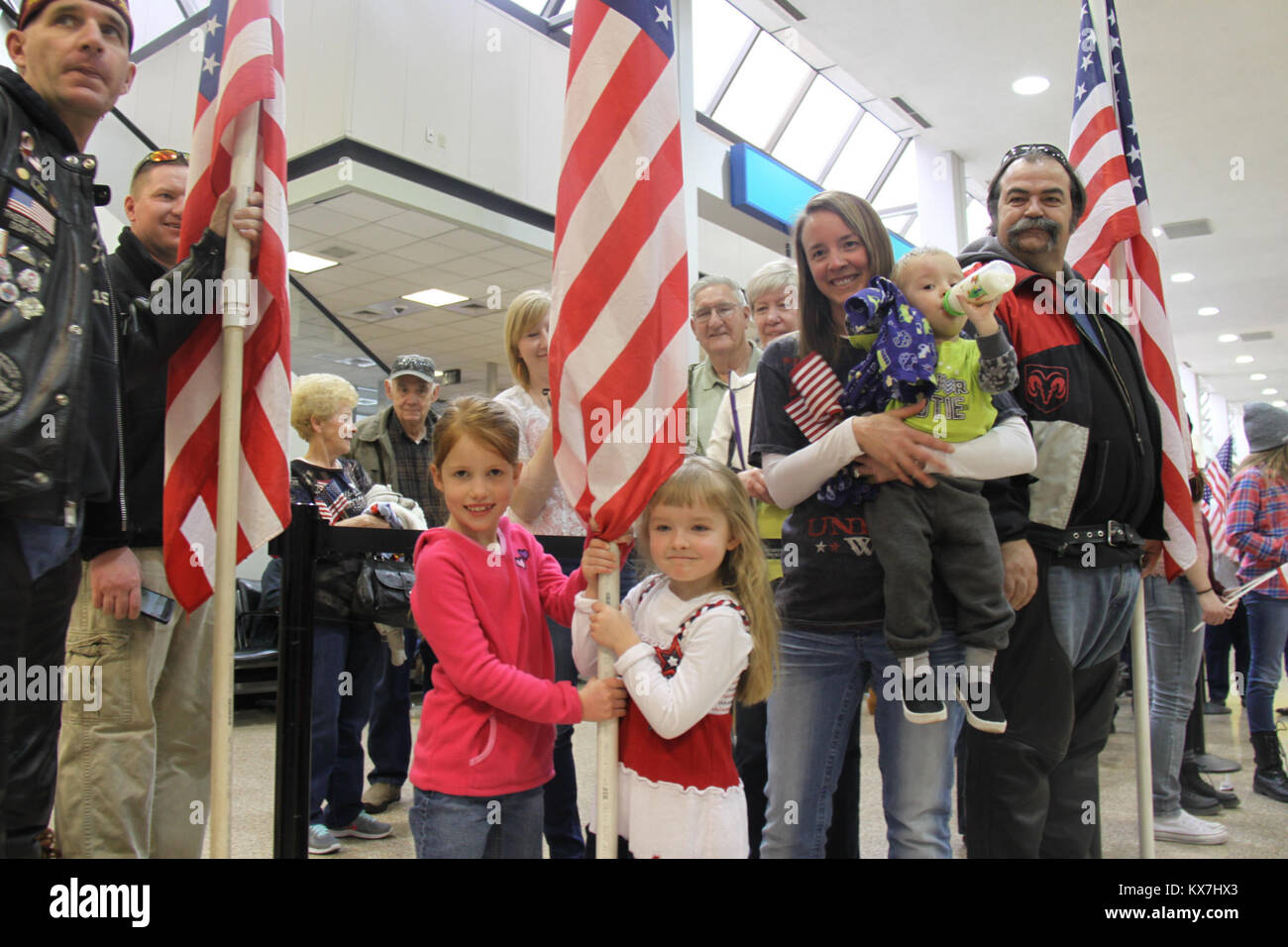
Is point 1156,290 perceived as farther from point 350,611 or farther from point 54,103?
point 54,103

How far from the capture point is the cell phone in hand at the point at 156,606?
2025 mm

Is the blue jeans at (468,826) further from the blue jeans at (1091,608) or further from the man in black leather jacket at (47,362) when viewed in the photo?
the blue jeans at (1091,608)

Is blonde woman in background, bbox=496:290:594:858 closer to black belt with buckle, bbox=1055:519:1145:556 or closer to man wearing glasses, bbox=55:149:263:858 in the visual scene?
man wearing glasses, bbox=55:149:263:858

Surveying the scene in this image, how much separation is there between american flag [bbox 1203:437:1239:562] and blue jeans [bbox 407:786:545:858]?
5.25 meters

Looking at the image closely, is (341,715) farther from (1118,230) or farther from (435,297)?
(435,297)

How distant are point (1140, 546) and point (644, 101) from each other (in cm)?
161

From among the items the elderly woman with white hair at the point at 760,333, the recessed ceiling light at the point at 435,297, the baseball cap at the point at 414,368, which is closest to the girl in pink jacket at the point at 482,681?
the elderly woman with white hair at the point at 760,333

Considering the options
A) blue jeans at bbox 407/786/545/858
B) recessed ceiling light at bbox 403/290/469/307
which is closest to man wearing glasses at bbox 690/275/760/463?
blue jeans at bbox 407/786/545/858

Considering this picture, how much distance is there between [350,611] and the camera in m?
2.46

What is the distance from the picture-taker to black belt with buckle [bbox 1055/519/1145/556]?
6.57ft

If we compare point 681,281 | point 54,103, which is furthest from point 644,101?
point 54,103

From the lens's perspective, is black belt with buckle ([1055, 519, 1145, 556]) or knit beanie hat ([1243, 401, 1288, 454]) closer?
black belt with buckle ([1055, 519, 1145, 556])

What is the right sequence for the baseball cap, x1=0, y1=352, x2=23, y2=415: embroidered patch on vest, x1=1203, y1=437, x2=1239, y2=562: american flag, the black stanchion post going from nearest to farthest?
x1=0, y1=352, x2=23, y2=415: embroidered patch on vest, the black stanchion post, the baseball cap, x1=1203, y1=437, x2=1239, y2=562: american flag
